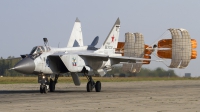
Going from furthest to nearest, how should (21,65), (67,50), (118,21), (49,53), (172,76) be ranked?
(172,76) < (118,21) < (67,50) < (49,53) < (21,65)

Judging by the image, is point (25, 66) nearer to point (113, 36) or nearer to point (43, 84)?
point (43, 84)

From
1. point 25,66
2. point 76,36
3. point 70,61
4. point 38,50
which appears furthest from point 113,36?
point 25,66

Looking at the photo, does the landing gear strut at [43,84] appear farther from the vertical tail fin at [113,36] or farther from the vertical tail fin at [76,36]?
the vertical tail fin at [113,36]

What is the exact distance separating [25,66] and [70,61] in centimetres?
315

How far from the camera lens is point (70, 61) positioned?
1001 inches

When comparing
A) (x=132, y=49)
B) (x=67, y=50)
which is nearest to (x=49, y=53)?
(x=67, y=50)

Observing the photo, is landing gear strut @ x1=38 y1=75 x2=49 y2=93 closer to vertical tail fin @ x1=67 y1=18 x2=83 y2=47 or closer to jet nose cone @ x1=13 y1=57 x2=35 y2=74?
jet nose cone @ x1=13 y1=57 x2=35 y2=74

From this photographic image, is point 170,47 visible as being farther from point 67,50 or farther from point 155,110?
point 155,110

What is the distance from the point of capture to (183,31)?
4247 cm

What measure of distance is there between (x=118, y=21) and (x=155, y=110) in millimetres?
16950

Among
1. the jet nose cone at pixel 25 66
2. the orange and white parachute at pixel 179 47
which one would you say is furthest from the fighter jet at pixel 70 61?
the orange and white parachute at pixel 179 47

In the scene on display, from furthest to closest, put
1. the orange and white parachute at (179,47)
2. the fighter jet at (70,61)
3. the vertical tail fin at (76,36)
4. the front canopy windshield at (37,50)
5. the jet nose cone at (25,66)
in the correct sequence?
the orange and white parachute at (179,47), the vertical tail fin at (76,36), the front canopy windshield at (37,50), the fighter jet at (70,61), the jet nose cone at (25,66)

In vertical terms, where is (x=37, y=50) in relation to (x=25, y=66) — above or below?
above

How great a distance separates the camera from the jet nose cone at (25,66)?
2289 cm
